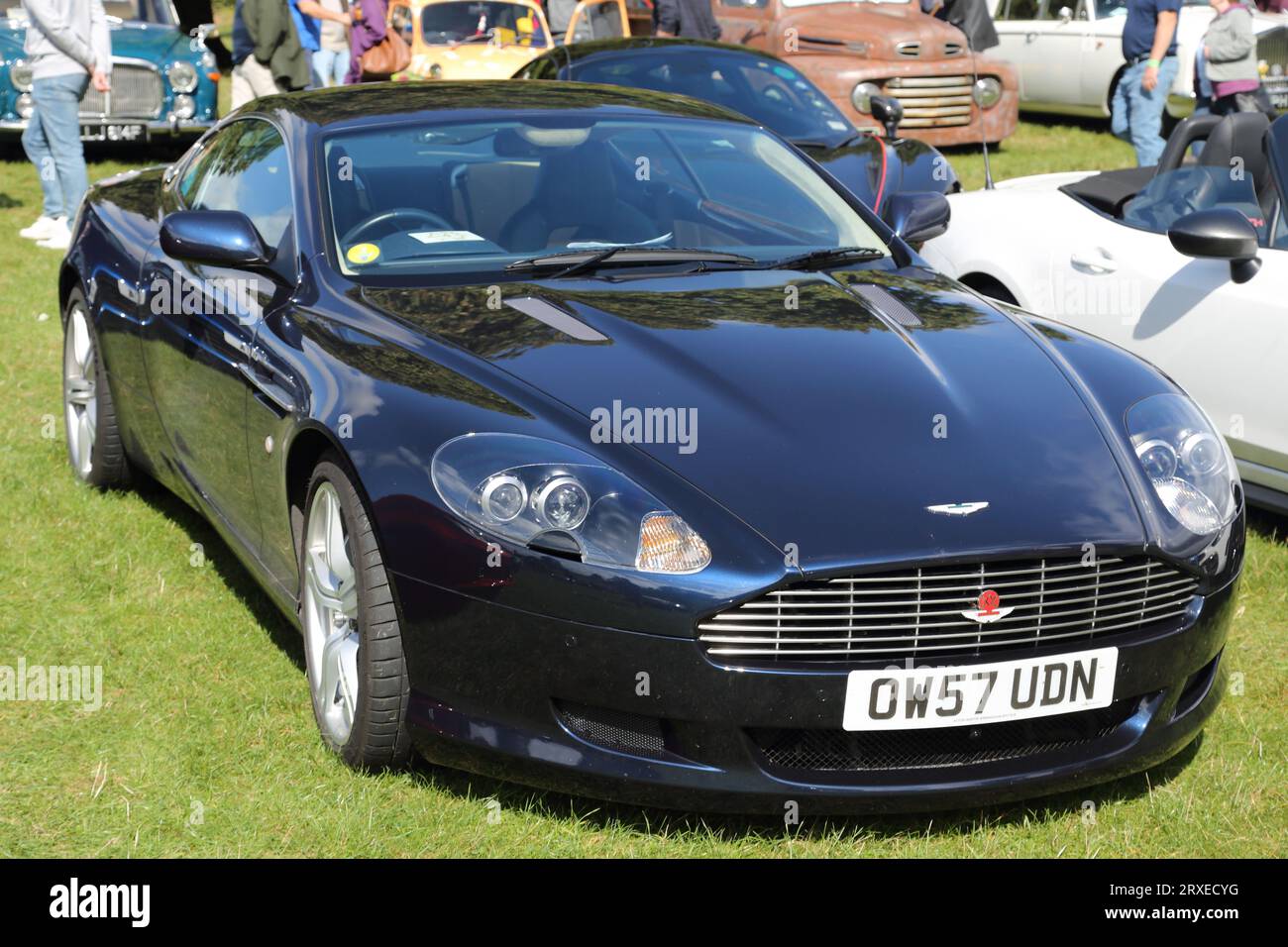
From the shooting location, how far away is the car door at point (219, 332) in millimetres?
4309

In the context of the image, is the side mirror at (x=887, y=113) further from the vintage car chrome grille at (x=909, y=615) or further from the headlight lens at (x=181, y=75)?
the vintage car chrome grille at (x=909, y=615)

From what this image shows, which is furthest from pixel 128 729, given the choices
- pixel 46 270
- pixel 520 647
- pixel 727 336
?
pixel 46 270

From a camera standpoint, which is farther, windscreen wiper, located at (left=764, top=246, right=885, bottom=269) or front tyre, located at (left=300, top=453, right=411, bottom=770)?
windscreen wiper, located at (left=764, top=246, right=885, bottom=269)

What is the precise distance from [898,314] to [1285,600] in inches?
68.3

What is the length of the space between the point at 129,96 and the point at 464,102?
9.94 meters

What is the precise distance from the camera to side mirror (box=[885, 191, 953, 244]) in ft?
16.6

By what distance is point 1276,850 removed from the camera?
11.4ft

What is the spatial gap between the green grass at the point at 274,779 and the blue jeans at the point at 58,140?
237 inches

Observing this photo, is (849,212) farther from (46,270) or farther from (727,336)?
(46,270)

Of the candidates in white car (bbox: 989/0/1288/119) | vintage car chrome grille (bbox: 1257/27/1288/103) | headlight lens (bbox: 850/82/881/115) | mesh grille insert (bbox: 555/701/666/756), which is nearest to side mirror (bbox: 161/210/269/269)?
mesh grille insert (bbox: 555/701/666/756)

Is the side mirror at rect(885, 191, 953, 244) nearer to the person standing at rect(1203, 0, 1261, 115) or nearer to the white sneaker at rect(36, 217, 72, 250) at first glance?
the person standing at rect(1203, 0, 1261, 115)

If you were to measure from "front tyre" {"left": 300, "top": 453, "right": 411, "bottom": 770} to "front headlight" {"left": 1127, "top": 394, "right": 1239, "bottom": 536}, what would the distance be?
65.4 inches

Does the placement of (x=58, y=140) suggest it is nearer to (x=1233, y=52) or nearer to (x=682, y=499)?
(x=1233, y=52)

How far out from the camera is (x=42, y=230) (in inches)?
438
